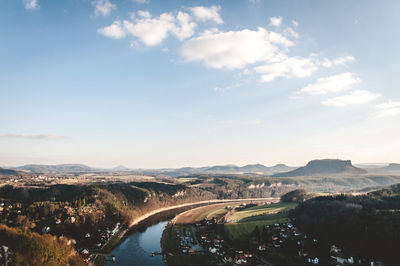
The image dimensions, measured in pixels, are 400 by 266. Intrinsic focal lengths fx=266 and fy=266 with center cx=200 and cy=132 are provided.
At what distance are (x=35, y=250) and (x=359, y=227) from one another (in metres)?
107

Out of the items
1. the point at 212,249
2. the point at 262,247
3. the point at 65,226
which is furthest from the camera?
the point at 65,226

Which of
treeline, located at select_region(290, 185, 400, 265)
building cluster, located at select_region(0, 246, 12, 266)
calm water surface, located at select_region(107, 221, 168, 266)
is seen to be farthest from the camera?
calm water surface, located at select_region(107, 221, 168, 266)

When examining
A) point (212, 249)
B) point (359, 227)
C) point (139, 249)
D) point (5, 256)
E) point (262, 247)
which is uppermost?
point (359, 227)

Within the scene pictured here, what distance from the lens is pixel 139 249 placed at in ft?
344

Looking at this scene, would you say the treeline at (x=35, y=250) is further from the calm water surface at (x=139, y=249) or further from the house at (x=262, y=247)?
the house at (x=262, y=247)

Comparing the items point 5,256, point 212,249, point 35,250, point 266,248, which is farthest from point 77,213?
point 266,248

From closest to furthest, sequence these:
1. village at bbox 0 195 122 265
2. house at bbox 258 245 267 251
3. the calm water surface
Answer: the calm water surface
house at bbox 258 245 267 251
village at bbox 0 195 122 265

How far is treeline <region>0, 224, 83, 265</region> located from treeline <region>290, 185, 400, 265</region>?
88.3 meters

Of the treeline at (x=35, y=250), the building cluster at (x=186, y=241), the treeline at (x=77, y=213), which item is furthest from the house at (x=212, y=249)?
the treeline at (x=77, y=213)

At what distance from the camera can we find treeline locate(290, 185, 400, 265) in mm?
84688

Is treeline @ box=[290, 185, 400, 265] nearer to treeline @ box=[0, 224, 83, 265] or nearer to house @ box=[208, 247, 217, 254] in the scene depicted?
house @ box=[208, 247, 217, 254]

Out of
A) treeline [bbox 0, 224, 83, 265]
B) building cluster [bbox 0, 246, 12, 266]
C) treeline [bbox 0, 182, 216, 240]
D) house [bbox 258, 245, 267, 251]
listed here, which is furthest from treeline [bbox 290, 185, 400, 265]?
building cluster [bbox 0, 246, 12, 266]

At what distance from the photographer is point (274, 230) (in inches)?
4601

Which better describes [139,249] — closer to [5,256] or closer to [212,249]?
[212,249]
